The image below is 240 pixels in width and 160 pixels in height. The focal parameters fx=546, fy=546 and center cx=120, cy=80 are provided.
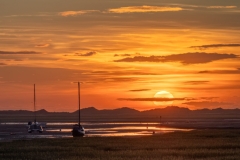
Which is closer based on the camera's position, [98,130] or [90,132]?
[90,132]

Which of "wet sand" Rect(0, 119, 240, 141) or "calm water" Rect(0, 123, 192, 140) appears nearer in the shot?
"calm water" Rect(0, 123, 192, 140)

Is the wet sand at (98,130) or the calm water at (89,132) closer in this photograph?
the calm water at (89,132)

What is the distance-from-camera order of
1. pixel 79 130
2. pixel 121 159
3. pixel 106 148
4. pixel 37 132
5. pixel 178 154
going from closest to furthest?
pixel 121 159 → pixel 178 154 → pixel 106 148 → pixel 79 130 → pixel 37 132

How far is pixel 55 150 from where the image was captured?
2192 inches

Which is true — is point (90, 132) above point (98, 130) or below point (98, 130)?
below

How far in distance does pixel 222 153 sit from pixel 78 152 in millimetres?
13850

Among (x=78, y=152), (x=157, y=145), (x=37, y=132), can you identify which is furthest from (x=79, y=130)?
(x=78, y=152)

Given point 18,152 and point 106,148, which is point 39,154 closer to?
point 18,152

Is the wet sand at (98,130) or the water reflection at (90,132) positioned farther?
the wet sand at (98,130)

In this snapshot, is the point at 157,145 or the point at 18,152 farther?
the point at 157,145

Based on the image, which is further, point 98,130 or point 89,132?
point 98,130

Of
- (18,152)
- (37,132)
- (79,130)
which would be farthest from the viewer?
(37,132)

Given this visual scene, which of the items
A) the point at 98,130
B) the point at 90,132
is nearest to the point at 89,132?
the point at 90,132

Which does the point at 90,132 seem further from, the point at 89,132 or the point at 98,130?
the point at 98,130
